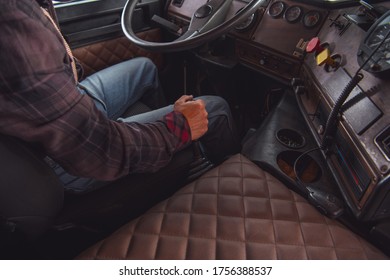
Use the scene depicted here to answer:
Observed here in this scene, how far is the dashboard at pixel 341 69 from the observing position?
2.36ft

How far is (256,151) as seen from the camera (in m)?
1.03

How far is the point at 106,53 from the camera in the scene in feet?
5.03

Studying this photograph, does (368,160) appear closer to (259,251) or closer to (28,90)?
(259,251)

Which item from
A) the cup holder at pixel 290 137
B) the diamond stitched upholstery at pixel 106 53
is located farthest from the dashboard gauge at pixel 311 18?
the diamond stitched upholstery at pixel 106 53

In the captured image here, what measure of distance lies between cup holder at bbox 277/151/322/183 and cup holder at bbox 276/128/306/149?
5 centimetres

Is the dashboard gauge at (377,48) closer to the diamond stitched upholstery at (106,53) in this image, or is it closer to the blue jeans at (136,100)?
the blue jeans at (136,100)

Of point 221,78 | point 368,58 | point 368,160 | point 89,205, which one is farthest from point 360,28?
point 89,205

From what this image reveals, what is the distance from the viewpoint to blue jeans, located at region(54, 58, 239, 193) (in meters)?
1.05

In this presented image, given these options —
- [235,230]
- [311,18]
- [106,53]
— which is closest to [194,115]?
[235,230]

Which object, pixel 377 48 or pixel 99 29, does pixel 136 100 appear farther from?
pixel 377 48

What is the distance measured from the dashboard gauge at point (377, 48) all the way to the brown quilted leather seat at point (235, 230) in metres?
0.41

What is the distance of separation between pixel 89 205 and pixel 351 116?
777 mm

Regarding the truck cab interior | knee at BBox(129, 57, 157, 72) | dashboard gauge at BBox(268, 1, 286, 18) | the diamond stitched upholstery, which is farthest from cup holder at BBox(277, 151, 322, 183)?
the diamond stitched upholstery

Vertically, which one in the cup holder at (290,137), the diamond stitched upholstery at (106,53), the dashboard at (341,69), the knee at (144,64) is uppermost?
the dashboard at (341,69)
